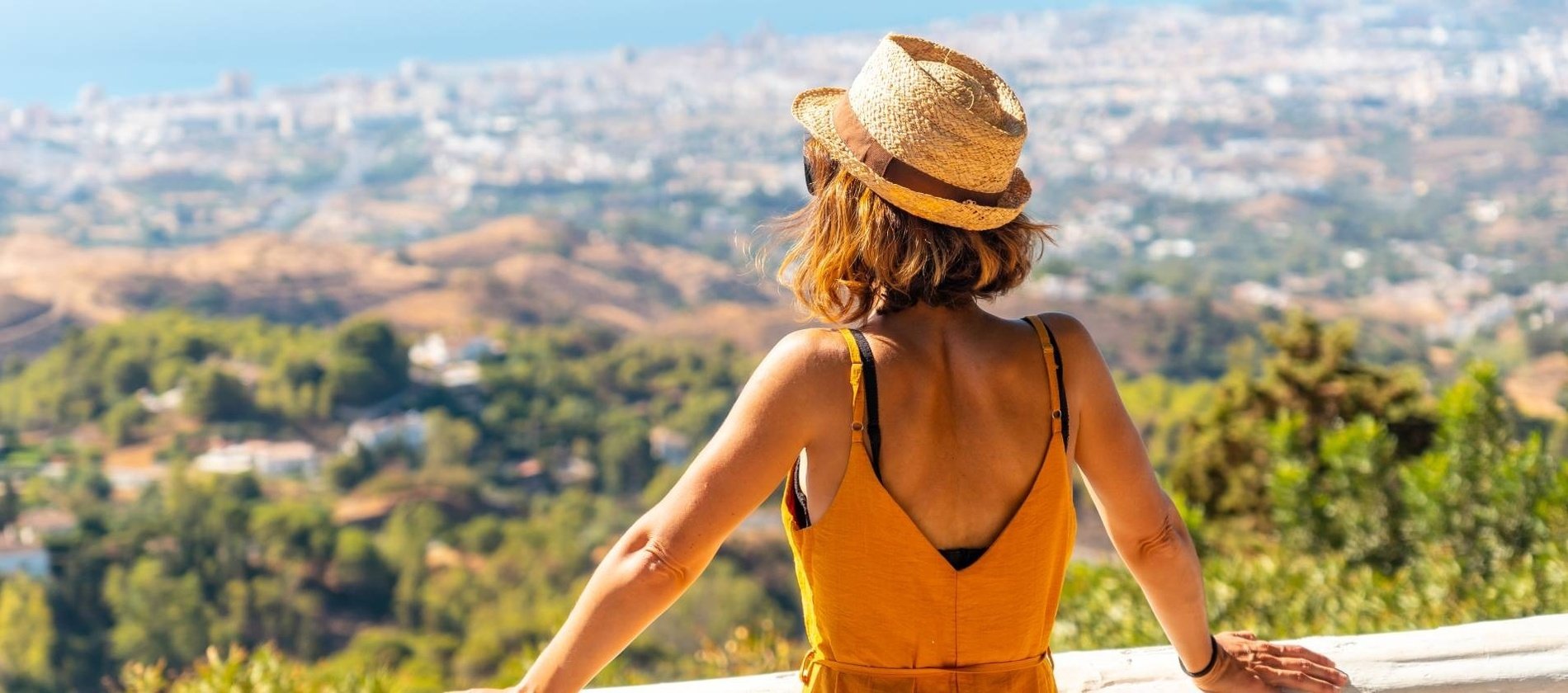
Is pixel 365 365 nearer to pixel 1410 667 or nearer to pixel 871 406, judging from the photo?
pixel 1410 667

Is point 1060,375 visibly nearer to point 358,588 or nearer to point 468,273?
point 358,588

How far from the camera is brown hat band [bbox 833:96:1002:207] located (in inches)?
43.6

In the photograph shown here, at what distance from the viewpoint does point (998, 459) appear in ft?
3.74

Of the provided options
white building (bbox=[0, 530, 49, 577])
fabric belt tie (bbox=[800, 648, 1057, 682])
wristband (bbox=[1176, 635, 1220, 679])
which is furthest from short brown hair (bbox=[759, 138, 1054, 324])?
white building (bbox=[0, 530, 49, 577])

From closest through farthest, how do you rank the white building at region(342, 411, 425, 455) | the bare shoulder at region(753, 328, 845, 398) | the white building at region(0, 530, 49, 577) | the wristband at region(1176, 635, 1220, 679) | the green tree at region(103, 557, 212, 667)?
the bare shoulder at region(753, 328, 845, 398) → the wristband at region(1176, 635, 1220, 679) → the green tree at region(103, 557, 212, 667) → the white building at region(0, 530, 49, 577) → the white building at region(342, 411, 425, 455)

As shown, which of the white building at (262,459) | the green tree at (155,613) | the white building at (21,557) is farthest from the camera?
the white building at (262,459)

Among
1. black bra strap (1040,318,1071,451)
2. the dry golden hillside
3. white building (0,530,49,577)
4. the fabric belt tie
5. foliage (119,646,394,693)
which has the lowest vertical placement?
the dry golden hillside

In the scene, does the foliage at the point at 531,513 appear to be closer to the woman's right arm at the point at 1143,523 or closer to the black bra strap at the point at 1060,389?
the woman's right arm at the point at 1143,523

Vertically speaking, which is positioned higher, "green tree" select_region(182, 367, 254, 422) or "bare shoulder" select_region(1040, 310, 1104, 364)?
"bare shoulder" select_region(1040, 310, 1104, 364)

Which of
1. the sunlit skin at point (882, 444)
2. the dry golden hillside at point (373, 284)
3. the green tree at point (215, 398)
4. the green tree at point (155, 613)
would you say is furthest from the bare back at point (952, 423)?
the dry golden hillside at point (373, 284)

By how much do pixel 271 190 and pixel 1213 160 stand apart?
9071cm

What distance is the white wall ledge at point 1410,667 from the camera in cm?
152

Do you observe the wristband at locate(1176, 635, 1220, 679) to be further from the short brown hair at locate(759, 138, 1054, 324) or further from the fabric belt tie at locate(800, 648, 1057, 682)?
the short brown hair at locate(759, 138, 1054, 324)

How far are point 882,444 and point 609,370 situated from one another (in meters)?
57.2
